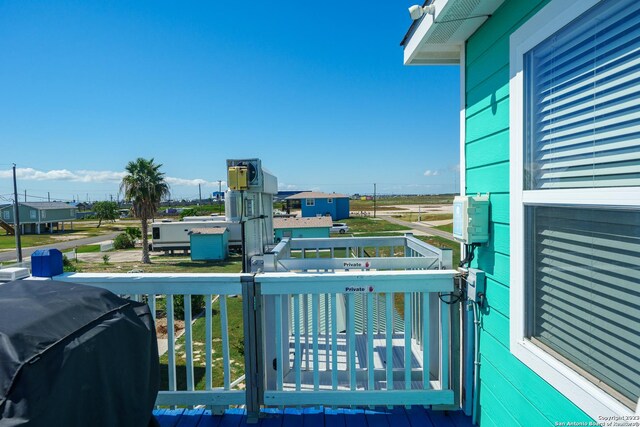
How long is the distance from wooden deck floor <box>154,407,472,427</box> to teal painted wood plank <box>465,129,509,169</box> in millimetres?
1473

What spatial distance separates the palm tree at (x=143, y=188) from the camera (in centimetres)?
1870

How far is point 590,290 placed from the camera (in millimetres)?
1225

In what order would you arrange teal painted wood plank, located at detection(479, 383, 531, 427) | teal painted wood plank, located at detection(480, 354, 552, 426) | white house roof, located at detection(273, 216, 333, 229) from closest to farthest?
teal painted wood plank, located at detection(480, 354, 552, 426) < teal painted wood plank, located at detection(479, 383, 531, 427) < white house roof, located at detection(273, 216, 333, 229)

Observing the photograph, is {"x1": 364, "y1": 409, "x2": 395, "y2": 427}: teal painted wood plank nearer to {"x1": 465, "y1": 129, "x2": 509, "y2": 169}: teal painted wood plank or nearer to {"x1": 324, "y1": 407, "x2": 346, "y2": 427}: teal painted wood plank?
{"x1": 324, "y1": 407, "x2": 346, "y2": 427}: teal painted wood plank

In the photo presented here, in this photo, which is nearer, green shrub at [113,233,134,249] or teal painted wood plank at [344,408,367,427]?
teal painted wood plank at [344,408,367,427]

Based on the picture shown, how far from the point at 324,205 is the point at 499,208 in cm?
3590

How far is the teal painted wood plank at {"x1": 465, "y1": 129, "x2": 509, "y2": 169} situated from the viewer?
5.69 feet

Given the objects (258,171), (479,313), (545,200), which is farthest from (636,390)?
(258,171)

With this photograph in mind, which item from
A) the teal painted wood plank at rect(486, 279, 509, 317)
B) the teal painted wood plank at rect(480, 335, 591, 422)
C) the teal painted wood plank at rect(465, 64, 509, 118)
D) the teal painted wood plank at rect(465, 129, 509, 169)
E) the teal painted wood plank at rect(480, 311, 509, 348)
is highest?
the teal painted wood plank at rect(465, 64, 509, 118)

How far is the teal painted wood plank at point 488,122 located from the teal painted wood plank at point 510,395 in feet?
3.93

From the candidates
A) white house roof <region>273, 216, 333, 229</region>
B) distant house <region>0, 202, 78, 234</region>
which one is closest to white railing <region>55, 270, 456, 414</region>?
white house roof <region>273, 216, 333, 229</region>

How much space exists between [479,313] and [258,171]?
216 cm

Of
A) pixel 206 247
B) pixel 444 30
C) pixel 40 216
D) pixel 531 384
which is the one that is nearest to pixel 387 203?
pixel 40 216

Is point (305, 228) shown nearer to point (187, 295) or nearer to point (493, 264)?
point (187, 295)
